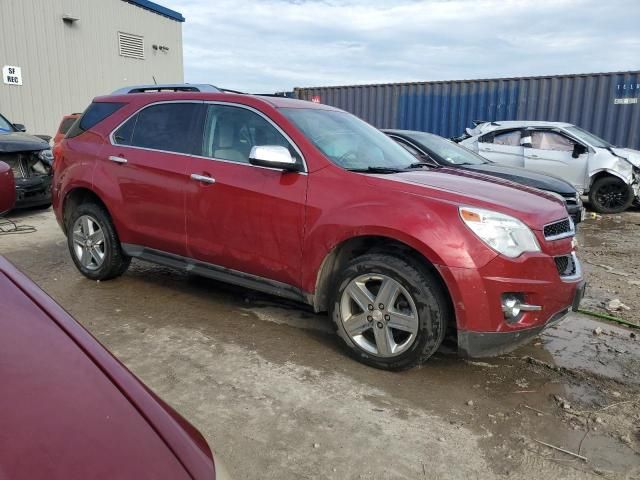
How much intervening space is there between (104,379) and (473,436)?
2.12 m

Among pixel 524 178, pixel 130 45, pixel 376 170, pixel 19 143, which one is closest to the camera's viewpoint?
pixel 376 170

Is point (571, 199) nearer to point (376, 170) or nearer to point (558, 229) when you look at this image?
point (558, 229)

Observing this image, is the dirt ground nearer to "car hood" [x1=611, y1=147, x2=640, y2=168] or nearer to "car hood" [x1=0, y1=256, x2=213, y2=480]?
"car hood" [x1=0, y1=256, x2=213, y2=480]

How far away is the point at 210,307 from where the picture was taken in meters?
4.57

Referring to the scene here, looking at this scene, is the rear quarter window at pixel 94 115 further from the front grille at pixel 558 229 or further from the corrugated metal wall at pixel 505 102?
the corrugated metal wall at pixel 505 102

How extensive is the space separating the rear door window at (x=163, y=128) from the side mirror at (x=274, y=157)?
92cm

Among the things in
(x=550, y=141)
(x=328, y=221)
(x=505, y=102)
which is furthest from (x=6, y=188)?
(x=505, y=102)

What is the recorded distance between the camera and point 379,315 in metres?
3.37

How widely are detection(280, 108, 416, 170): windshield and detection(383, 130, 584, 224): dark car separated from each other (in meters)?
2.59

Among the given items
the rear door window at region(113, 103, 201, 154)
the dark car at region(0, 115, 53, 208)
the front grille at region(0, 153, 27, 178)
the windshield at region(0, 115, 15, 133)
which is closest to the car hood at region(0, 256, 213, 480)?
the rear door window at region(113, 103, 201, 154)

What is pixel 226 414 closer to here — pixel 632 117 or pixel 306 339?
pixel 306 339

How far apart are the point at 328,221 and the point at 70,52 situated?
14.7 metres

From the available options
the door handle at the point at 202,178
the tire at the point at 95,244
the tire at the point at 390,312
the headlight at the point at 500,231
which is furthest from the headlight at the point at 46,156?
the headlight at the point at 500,231

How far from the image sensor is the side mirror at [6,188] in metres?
2.12
